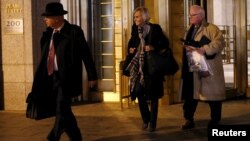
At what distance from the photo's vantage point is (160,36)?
706 centimetres

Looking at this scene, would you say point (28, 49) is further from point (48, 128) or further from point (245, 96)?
point (245, 96)

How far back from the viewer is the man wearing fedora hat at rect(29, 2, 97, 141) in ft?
20.0

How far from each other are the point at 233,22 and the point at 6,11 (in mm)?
4411

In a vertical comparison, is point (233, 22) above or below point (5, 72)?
above

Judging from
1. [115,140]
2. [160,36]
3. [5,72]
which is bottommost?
[115,140]

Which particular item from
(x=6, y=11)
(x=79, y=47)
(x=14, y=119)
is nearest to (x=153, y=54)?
(x=79, y=47)

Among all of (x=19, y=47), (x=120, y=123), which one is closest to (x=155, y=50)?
(x=120, y=123)

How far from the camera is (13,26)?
9242mm

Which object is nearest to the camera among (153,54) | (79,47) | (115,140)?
(79,47)

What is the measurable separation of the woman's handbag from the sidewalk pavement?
0.82 m

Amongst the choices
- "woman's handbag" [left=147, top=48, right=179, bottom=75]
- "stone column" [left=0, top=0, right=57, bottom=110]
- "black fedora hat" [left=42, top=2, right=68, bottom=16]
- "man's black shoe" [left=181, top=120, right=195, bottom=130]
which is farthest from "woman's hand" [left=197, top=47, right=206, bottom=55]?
"stone column" [left=0, top=0, right=57, bottom=110]

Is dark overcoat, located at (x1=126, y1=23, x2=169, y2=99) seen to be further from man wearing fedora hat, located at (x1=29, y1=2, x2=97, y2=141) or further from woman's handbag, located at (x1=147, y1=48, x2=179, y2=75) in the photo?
man wearing fedora hat, located at (x1=29, y1=2, x2=97, y2=141)

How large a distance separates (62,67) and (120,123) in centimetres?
203

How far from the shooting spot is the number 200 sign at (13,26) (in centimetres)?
920
